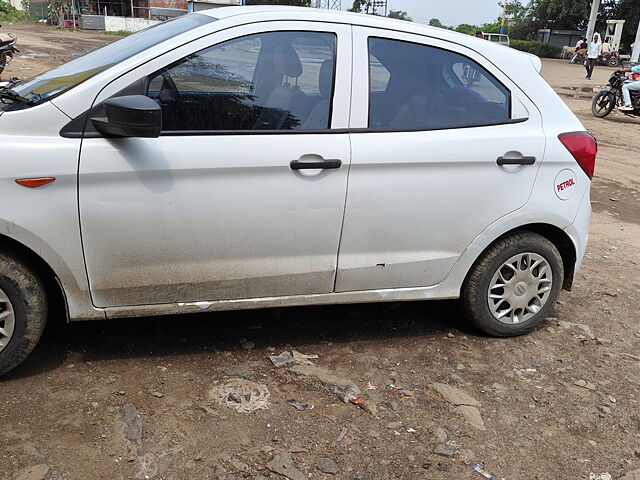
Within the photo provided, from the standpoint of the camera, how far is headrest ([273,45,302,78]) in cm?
343

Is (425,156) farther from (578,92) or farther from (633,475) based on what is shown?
(578,92)

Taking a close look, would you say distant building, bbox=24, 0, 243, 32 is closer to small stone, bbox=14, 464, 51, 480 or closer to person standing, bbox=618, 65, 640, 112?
person standing, bbox=618, 65, 640, 112

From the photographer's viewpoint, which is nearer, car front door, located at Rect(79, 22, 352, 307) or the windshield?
car front door, located at Rect(79, 22, 352, 307)

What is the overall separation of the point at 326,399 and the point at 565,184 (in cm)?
195

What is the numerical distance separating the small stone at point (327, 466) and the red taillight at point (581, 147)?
2342 millimetres

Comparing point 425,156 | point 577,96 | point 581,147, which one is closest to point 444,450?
point 425,156

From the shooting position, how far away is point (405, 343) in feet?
13.3

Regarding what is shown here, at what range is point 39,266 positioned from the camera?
127 inches

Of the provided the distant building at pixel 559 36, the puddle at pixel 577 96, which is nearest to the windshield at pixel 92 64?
Result: the puddle at pixel 577 96

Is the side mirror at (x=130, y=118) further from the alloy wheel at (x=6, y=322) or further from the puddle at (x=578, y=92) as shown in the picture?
the puddle at (x=578, y=92)

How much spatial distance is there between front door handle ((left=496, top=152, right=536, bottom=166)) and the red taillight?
11.2 inches

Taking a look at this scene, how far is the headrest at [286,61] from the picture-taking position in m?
3.43

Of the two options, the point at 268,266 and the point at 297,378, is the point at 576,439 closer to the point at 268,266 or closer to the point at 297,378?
the point at 297,378

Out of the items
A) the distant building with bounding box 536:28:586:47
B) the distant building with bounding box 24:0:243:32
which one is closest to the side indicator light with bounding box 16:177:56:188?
the distant building with bounding box 24:0:243:32
